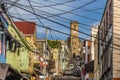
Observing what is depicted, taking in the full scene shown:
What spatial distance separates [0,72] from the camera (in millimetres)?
23641

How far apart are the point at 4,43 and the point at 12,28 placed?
16.5 feet

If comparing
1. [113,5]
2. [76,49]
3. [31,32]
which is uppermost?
[113,5]

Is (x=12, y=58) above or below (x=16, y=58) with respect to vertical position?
above

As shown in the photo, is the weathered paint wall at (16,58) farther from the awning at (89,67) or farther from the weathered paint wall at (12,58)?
the awning at (89,67)

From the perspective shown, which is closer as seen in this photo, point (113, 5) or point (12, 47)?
point (113, 5)

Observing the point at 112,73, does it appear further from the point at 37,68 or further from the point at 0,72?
the point at 37,68

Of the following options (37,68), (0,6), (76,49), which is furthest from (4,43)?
(76,49)

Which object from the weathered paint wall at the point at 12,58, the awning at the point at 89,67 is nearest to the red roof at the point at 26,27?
the awning at the point at 89,67

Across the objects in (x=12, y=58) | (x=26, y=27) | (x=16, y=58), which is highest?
(x=12, y=58)

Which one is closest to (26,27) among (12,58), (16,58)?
(16,58)

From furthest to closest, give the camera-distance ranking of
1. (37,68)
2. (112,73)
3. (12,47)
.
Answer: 1. (37,68)
2. (12,47)
3. (112,73)

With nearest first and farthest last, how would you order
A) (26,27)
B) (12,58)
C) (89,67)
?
(12,58) → (26,27) → (89,67)

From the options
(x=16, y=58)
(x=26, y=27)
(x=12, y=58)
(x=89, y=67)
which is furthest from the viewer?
(x=89, y=67)

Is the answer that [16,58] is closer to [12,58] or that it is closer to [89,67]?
[12,58]
